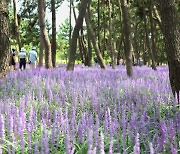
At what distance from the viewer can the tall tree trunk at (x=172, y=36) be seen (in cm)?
581

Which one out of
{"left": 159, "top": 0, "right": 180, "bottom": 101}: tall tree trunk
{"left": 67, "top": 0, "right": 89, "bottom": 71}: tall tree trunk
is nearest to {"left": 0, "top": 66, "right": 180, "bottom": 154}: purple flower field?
{"left": 159, "top": 0, "right": 180, "bottom": 101}: tall tree trunk

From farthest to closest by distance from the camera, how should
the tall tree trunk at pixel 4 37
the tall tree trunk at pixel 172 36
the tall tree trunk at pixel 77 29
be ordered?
the tall tree trunk at pixel 77 29 < the tall tree trunk at pixel 4 37 < the tall tree trunk at pixel 172 36

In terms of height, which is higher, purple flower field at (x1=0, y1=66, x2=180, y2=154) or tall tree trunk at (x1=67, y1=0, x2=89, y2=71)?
tall tree trunk at (x1=67, y1=0, x2=89, y2=71)

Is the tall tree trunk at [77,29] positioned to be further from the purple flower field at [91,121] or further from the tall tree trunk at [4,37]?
the tall tree trunk at [4,37]

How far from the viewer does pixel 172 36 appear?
19.2 ft

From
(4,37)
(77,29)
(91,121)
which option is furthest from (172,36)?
(77,29)

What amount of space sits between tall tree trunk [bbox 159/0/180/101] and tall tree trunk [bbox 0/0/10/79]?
164 inches

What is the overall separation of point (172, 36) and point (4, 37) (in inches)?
179

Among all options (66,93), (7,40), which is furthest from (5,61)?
(66,93)

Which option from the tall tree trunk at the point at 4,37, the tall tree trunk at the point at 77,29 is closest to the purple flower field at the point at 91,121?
the tall tree trunk at the point at 4,37

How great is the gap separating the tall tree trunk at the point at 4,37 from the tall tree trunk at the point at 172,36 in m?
4.18

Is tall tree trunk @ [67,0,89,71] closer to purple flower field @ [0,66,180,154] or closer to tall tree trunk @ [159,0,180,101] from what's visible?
purple flower field @ [0,66,180,154]

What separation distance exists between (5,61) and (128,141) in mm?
5759

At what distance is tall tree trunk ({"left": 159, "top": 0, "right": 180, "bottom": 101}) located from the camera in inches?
229
